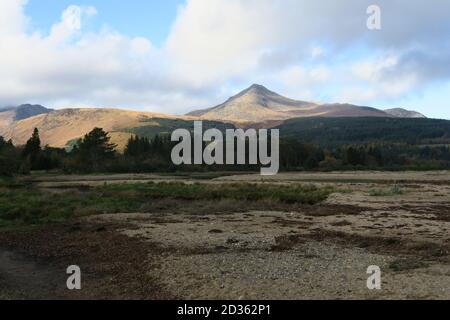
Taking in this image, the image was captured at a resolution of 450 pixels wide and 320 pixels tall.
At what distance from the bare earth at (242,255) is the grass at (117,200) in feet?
10.7

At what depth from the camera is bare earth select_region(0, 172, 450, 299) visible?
13.0m

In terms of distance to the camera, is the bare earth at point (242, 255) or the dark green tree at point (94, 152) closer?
the bare earth at point (242, 255)

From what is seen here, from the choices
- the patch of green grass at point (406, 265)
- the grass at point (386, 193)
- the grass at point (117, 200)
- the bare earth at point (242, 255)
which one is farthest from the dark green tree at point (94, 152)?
the patch of green grass at point (406, 265)

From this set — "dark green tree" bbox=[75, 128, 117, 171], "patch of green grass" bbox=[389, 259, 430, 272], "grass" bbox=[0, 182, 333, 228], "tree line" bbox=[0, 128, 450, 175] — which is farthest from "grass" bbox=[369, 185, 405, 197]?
"dark green tree" bbox=[75, 128, 117, 171]

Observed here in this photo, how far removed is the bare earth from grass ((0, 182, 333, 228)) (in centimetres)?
327

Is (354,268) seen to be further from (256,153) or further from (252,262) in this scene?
(256,153)

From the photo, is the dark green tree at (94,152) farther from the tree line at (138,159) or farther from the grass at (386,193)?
the grass at (386,193)

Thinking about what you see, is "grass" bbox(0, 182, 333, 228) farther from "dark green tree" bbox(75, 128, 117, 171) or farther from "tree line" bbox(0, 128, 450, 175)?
"dark green tree" bbox(75, 128, 117, 171)

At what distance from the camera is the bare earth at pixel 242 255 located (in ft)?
42.5

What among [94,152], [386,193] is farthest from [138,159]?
[386,193]

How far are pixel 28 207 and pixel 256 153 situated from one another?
96535 millimetres

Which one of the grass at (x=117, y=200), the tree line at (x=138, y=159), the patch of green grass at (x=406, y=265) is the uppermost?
the tree line at (x=138, y=159)

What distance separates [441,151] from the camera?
196 m
